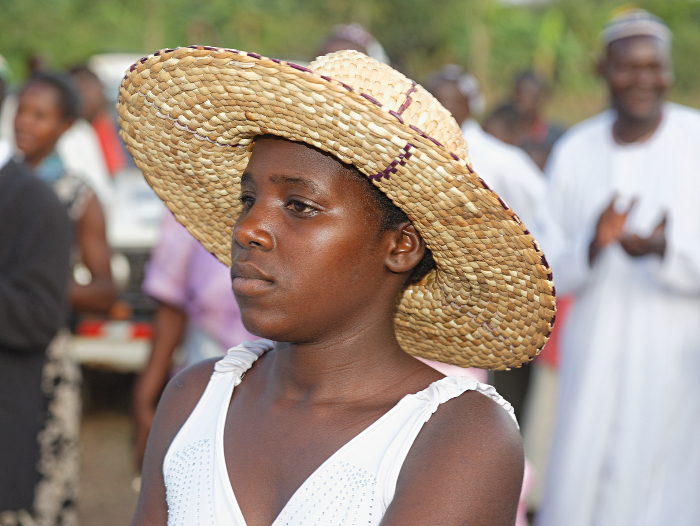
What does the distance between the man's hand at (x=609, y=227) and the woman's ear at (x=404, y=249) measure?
200 cm

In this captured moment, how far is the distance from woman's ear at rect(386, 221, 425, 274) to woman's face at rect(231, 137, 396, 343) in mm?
80

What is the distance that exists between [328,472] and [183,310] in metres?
2.05

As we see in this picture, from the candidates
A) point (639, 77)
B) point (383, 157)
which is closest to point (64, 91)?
point (639, 77)

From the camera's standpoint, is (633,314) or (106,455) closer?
(633,314)

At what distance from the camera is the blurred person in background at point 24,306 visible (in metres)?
3.09

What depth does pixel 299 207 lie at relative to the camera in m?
1.59

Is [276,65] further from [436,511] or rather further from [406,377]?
[436,511]

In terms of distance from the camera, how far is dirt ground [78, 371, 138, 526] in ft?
16.3

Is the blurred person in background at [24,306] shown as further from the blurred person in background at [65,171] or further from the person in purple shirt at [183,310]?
the blurred person in background at [65,171]

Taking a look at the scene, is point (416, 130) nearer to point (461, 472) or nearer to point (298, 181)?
point (298, 181)

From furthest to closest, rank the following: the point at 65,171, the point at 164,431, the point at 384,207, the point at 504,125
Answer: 1. the point at 504,125
2. the point at 65,171
3. the point at 164,431
4. the point at 384,207

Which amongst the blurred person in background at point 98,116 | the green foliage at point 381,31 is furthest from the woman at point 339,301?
the green foliage at point 381,31

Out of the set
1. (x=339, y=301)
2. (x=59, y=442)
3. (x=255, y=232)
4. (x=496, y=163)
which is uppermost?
(x=496, y=163)

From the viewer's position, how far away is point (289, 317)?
62.7 inches
